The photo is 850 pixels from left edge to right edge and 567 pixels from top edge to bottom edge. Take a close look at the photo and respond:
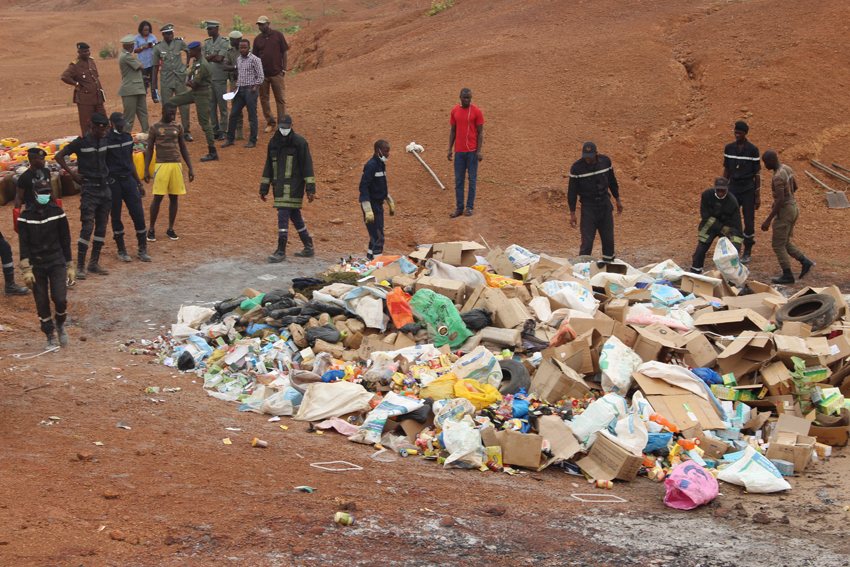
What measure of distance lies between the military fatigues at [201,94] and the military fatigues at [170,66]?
0.16 m

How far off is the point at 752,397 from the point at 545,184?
7416 millimetres

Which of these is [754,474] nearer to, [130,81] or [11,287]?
[11,287]

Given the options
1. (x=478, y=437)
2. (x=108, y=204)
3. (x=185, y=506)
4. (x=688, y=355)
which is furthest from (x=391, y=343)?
(x=108, y=204)

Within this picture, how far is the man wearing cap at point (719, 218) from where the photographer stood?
900 centimetres

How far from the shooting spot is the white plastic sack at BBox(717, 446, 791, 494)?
477cm

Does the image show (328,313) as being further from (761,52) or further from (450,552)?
(761,52)

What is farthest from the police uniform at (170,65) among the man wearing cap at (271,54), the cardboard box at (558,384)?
the cardboard box at (558,384)

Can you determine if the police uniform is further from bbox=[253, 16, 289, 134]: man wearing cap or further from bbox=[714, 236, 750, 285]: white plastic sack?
bbox=[714, 236, 750, 285]: white plastic sack

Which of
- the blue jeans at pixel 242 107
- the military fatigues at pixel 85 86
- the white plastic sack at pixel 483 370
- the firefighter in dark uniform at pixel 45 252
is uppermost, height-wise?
the military fatigues at pixel 85 86

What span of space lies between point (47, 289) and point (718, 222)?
26.0 feet

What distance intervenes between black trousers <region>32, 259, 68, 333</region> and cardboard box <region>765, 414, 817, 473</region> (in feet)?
21.0

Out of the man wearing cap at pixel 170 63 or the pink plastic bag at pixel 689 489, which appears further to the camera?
the man wearing cap at pixel 170 63

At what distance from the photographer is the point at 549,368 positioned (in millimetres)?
6004

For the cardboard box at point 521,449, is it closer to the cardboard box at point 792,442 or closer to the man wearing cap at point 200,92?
the cardboard box at point 792,442
